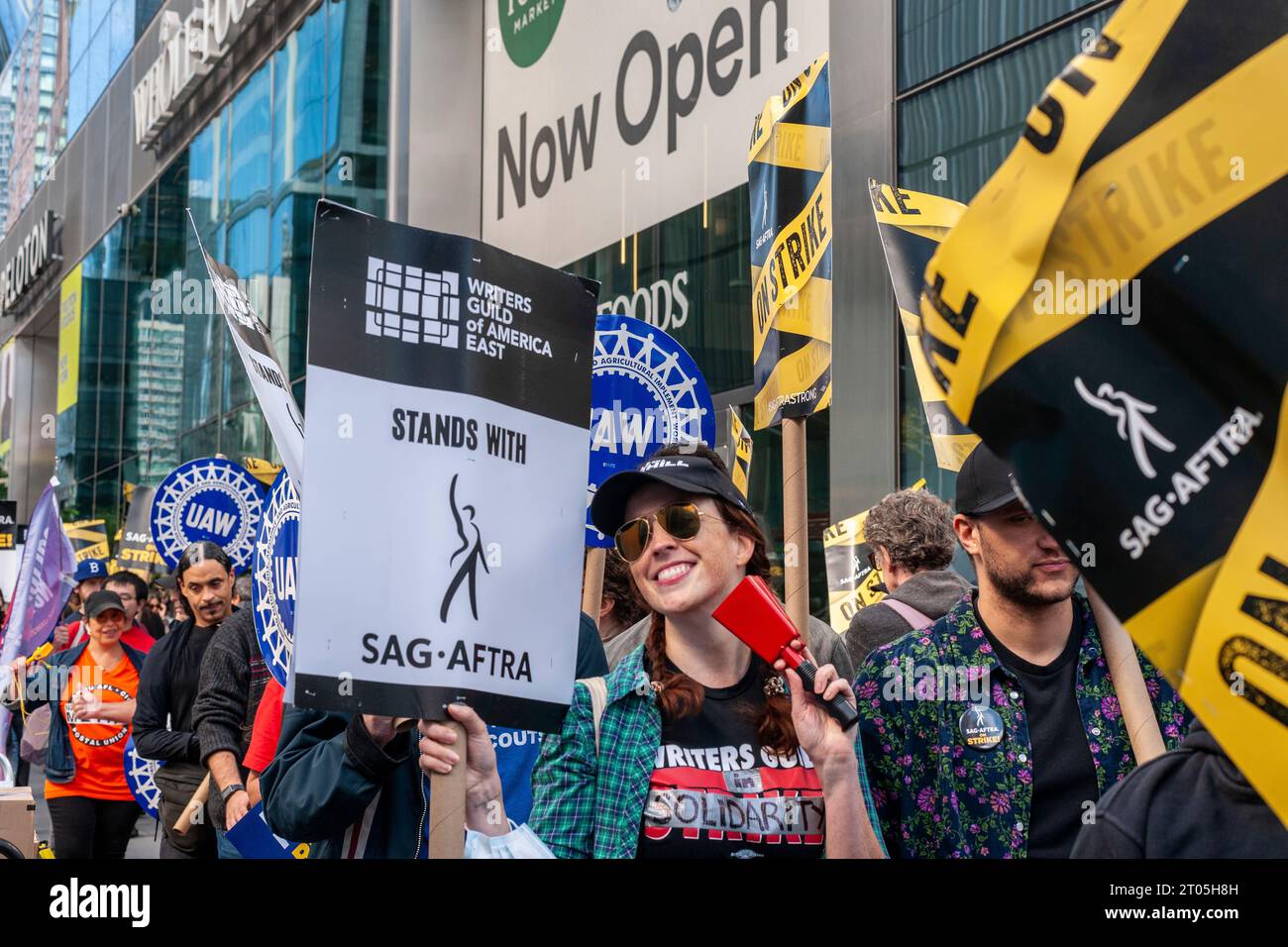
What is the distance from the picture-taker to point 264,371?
368cm

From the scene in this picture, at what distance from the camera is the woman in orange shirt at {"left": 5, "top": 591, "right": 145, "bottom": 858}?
8.44 meters

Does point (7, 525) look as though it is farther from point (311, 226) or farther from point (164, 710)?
point (164, 710)

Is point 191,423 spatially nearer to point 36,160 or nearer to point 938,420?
point 36,160

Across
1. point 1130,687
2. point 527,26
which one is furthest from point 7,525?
point 1130,687

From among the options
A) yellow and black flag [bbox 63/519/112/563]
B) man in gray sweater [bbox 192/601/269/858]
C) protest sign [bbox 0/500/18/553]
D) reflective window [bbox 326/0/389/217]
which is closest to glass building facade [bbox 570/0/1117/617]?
man in gray sweater [bbox 192/601/269/858]

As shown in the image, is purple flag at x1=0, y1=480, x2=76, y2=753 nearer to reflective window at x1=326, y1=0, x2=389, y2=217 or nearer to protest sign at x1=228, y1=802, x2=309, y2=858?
protest sign at x1=228, y1=802, x2=309, y2=858

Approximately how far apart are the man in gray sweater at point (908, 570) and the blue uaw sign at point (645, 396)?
1.25 metres

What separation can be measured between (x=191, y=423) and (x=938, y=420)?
80.6ft

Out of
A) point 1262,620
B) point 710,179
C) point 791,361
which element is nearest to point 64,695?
point 791,361

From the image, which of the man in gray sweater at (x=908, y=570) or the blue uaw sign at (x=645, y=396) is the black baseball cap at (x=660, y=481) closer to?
the man in gray sweater at (x=908, y=570)

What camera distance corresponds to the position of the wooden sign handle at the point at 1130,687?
Answer: 10.2 ft

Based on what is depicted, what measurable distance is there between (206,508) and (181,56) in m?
19.2

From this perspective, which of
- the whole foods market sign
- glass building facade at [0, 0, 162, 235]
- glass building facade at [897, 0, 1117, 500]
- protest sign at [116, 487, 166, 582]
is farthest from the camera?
glass building facade at [0, 0, 162, 235]

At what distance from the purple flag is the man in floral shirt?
7.93m
